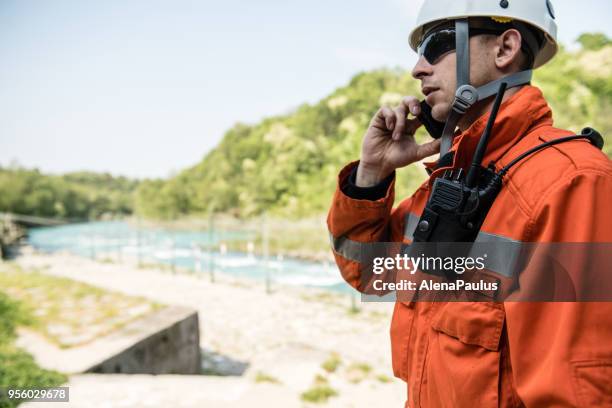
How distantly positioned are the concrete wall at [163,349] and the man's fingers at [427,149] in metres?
3.82

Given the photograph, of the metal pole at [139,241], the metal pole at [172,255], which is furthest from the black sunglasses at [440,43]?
the metal pole at [139,241]

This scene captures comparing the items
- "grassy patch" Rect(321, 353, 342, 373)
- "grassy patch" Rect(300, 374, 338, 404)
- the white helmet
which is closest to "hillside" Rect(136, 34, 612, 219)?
"grassy patch" Rect(321, 353, 342, 373)

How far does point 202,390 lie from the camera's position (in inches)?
141

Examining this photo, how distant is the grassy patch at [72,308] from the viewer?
505 cm

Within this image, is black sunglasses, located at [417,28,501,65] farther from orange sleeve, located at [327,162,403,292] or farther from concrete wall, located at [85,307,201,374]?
concrete wall, located at [85,307,201,374]

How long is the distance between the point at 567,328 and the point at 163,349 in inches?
193

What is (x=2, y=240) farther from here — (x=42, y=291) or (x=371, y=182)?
(x=371, y=182)

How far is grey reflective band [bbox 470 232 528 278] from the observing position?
1112 mm

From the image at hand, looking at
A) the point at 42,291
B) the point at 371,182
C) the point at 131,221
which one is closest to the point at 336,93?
the point at 131,221

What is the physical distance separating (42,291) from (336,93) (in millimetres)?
59127

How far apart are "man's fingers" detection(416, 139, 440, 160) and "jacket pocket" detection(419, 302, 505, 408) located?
2.44 ft

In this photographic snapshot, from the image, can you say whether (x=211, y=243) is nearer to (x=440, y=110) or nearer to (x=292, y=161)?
(x=440, y=110)

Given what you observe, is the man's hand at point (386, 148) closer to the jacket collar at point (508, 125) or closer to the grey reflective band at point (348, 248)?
the grey reflective band at point (348, 248)

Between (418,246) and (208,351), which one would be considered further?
(208,351)
